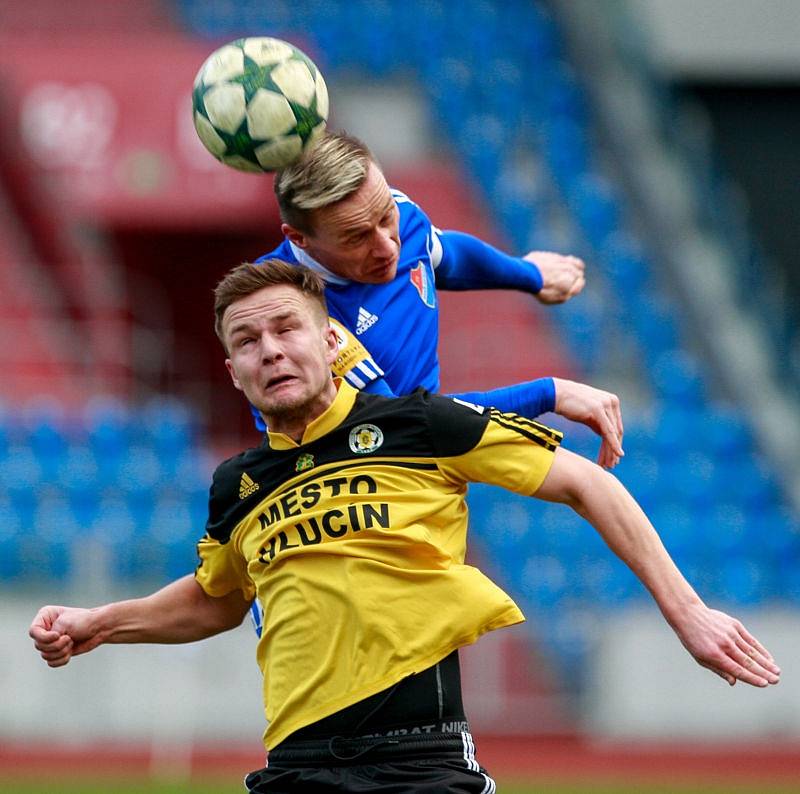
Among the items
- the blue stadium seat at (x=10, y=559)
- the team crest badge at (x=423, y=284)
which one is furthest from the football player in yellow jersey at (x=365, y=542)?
the blue stadium seat at (x=10, y=559)

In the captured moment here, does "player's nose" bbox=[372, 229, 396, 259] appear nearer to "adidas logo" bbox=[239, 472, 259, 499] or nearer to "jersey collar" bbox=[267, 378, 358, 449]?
"jersey collar" bbox=[267, 378, 358, 449]

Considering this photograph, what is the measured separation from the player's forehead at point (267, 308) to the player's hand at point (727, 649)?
Result: 1261 millimetres

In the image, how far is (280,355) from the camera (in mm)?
4254

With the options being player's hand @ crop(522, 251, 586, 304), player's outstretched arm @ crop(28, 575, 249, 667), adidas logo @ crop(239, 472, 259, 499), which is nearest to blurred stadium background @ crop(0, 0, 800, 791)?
A: player's hand @ crop(522, 251, 586, 304)

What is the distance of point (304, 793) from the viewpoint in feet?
13.6

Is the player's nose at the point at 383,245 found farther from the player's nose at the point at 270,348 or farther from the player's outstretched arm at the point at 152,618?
the player's outstretched arm at the point at 152,618

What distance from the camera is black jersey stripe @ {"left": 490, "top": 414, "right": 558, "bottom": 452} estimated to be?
421cm

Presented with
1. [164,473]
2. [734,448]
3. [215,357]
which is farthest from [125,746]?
[734,448]

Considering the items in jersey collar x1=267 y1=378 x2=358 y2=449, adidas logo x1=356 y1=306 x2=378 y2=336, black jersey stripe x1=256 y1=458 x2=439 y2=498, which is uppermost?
adidas logo x1=356 y1=306 x2=378 y2=336

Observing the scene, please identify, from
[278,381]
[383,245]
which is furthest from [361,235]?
[278,381]

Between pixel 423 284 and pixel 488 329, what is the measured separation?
33.9 ft

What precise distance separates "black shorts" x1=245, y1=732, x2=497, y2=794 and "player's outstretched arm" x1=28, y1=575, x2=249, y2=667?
1.88 ft

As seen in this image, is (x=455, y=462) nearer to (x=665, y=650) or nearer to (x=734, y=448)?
(x=665, y=650)

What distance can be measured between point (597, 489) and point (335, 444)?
0.69 m
